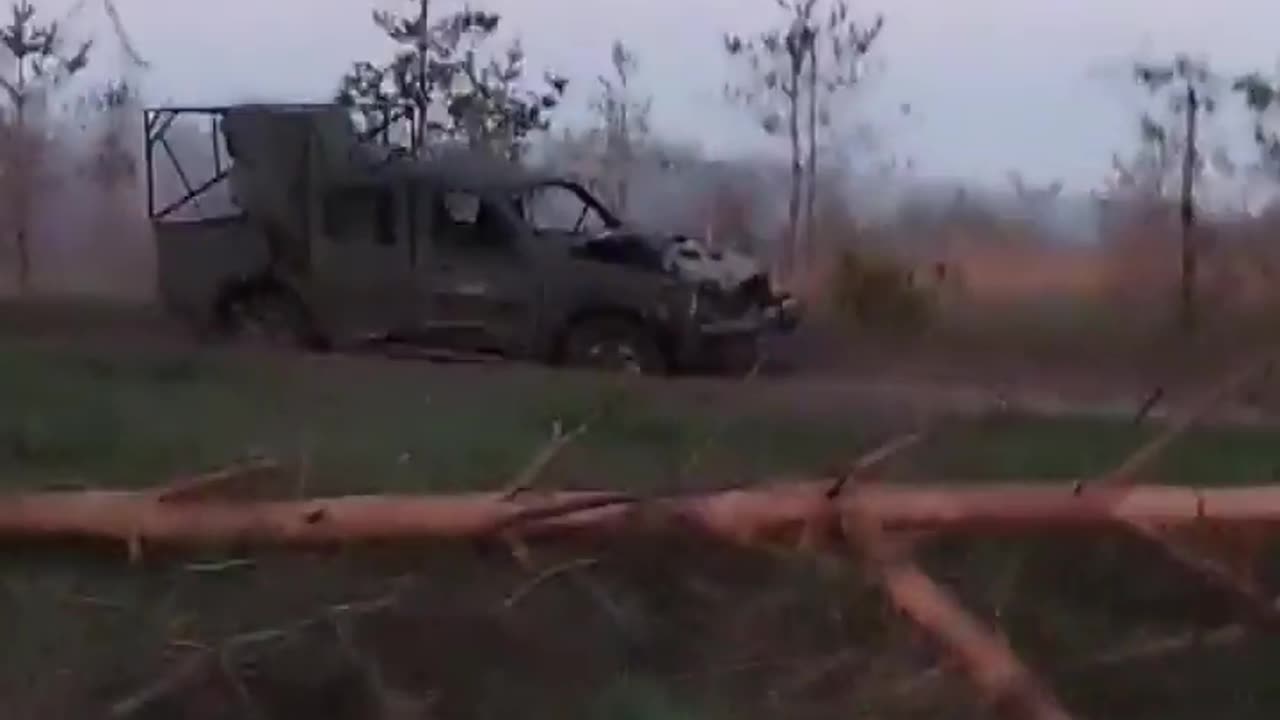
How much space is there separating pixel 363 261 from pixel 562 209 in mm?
1296

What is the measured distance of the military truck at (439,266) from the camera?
1276 centimetres

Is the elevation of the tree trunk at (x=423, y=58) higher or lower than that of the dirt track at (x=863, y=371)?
higher

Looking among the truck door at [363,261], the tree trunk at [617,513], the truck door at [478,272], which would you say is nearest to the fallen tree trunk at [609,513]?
the tree trunk at [617,513]

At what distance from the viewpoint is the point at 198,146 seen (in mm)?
14570

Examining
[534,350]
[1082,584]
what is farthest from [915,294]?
[1082,584]

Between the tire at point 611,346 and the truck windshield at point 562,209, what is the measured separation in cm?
68

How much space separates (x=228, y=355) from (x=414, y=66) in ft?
16.6

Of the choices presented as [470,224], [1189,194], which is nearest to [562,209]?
[470,224]

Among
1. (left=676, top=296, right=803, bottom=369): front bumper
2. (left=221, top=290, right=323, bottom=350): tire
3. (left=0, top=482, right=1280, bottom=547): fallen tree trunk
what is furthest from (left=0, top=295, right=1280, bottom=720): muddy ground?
(left=221, top=290, right=323, bottom=350): tire

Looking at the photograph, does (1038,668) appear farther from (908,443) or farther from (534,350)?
(534,350)

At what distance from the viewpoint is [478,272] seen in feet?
42.5

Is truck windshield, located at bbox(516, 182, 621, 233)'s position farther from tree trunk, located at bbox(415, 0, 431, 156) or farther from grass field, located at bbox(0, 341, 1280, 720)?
grass field, located at bbox(0, 341, 1280, 720)

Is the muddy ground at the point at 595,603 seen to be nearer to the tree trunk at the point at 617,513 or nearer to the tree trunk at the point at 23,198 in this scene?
the tree trunk at the point at 617,513

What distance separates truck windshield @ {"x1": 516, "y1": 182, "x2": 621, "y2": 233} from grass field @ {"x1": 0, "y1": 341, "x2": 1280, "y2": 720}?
5408 mm
